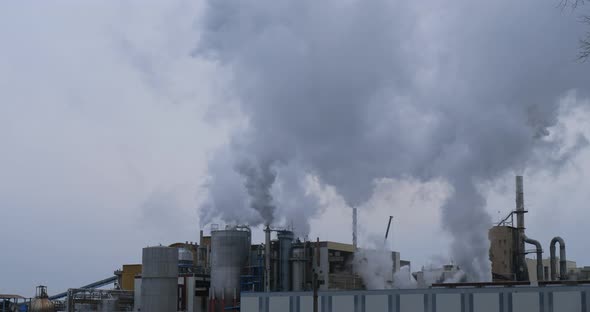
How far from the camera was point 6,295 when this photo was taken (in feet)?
322

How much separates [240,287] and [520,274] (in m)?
31.7

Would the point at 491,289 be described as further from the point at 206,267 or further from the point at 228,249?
the point at 206,267

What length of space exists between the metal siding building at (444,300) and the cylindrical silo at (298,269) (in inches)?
537

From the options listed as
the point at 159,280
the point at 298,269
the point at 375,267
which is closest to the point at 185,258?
the point at 159,280

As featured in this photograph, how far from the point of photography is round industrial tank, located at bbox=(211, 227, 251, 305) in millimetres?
75188

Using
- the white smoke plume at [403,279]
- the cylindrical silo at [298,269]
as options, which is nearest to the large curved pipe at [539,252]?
the white smoke plume at [403,279]

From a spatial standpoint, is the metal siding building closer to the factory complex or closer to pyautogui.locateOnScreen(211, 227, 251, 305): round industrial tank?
the factory complex

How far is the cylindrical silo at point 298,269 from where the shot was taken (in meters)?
75.2

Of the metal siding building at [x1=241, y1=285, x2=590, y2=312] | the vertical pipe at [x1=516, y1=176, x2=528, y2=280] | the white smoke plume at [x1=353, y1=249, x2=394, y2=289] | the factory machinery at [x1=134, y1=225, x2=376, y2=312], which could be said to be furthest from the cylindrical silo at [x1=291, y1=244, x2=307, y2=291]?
the vertical pipe at [x1=516, y1=176, x2=528, y2=280]

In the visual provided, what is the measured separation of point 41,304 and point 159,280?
2229 cm

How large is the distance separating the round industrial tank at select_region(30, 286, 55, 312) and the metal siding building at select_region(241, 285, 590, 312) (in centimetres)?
4108

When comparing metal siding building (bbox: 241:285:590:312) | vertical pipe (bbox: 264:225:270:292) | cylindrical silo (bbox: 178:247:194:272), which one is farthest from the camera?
cylindrical silo (bbox: 178:247:194:272)

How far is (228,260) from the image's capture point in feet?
251

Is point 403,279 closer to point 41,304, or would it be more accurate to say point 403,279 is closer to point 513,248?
point 513,248
